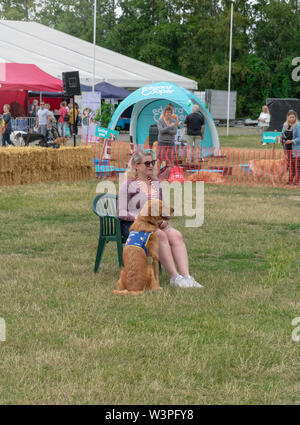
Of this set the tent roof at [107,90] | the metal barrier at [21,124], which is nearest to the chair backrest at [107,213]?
the metal barrier at [21,124]

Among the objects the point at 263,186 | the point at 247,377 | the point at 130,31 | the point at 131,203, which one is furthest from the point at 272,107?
the point at 247,377

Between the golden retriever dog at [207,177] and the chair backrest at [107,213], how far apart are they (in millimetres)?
8409

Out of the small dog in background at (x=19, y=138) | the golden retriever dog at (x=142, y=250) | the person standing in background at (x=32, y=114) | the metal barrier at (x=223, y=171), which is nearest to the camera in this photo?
the golden retriever dog at (x=142, y=250)

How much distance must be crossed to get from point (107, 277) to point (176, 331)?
1835mm

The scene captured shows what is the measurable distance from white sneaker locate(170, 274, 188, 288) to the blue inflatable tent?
14.1 meters

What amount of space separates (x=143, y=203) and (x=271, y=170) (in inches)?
364

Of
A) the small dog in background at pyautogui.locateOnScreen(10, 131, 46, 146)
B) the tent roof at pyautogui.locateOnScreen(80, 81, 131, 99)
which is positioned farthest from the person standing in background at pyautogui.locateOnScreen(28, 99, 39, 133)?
the small dog in background at pyautogui.locateOnScreen(10, 131, 46, 146)

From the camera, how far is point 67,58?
34312 mm

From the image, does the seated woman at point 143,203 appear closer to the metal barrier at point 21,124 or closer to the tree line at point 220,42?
the metal barrier at point 21,124

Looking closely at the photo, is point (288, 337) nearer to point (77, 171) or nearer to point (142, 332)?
point (142, 332)

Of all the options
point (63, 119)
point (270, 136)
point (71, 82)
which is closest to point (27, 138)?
point (71, 82)

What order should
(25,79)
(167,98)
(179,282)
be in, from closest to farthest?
(179,282) < (167,98) < (25,79)

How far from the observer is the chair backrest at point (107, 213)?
6.96 meters

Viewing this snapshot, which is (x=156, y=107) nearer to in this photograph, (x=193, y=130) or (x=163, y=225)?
(x=193, y=130)
